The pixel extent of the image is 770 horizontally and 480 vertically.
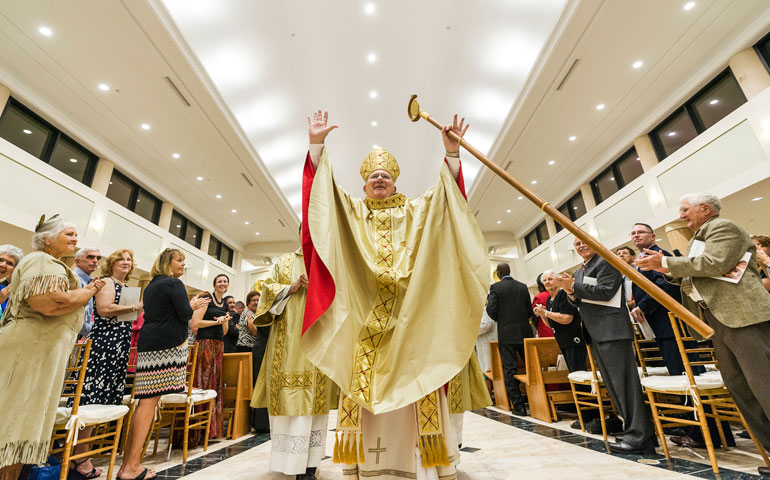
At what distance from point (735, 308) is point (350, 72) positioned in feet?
22.9

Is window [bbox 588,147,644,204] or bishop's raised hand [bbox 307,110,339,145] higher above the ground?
window [bbox 588,147,644,204]

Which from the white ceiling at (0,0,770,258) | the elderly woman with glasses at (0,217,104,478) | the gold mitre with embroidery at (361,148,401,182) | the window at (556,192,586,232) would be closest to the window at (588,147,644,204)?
the white ceiling at (0,0,770,258)

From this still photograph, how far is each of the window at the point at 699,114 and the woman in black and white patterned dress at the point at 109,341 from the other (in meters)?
8.67

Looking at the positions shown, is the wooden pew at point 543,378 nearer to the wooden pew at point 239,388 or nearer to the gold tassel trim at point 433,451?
the gold tassel trim at point 433,451

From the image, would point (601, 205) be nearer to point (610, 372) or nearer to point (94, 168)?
point (610, 372)

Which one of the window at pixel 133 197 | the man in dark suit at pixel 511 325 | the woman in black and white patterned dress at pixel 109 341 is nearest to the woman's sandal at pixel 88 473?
the woman in black and white patterned dress at pixel 109 341

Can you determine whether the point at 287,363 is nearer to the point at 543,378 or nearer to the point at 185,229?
the point at 543,378

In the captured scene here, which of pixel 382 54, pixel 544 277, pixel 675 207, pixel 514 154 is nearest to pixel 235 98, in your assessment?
pixel 382 54

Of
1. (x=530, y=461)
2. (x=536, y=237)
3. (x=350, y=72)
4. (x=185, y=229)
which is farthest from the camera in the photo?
(x=536, y=237)

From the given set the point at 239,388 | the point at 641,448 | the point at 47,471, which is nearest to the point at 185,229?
the point at 239,388

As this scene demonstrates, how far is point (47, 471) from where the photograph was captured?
1.93 metres

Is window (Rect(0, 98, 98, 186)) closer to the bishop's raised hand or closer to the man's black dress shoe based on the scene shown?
the bishop's raised hand

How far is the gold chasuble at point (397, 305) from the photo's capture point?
53.9 inches

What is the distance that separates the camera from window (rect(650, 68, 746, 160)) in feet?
19.4
